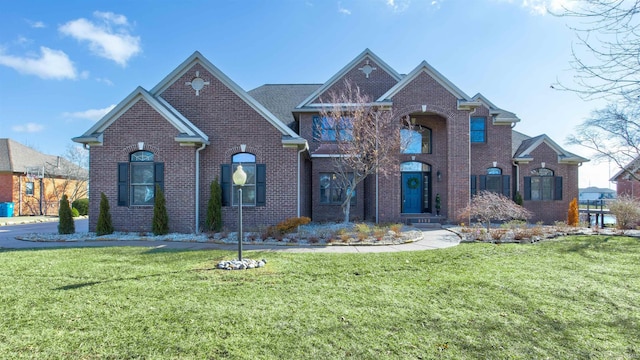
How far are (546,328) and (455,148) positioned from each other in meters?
11.4

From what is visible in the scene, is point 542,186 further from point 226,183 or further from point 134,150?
point 134,150

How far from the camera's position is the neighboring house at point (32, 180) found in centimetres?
2244

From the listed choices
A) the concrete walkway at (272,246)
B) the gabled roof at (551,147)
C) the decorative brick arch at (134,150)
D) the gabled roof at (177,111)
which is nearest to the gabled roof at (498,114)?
the gabled roof at (551,147)

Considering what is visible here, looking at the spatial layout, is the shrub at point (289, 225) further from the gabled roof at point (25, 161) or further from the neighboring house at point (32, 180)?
the gabled roof at point (25, 161)

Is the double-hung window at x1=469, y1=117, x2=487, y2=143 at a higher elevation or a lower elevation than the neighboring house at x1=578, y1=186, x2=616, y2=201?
higher

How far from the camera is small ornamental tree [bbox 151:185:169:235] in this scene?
1069 cm

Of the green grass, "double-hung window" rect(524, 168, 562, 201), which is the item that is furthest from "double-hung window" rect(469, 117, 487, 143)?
the green grass

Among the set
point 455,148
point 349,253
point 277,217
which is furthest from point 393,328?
point 455,148

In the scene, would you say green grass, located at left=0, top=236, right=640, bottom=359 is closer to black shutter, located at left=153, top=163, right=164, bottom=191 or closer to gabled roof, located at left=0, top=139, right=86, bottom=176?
black shutter, located at left=153, top=163, right=164, bottom=191

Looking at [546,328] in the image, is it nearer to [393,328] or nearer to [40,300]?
[393,328]

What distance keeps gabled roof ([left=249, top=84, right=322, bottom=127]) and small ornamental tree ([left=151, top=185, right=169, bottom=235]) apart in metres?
8.15

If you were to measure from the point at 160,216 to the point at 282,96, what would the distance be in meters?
11.1

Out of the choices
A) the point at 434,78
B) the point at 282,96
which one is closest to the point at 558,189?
the point at 434,78

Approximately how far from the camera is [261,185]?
12.0m
